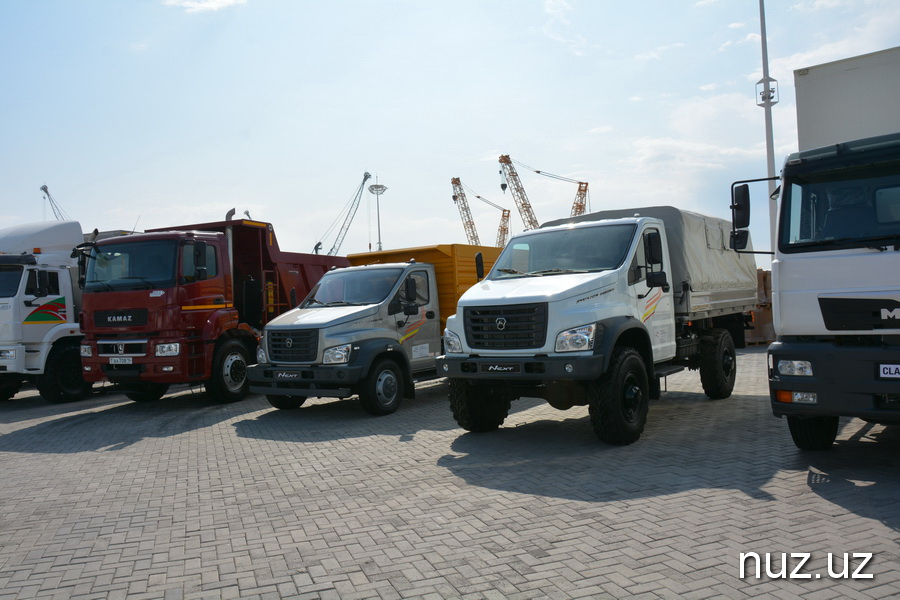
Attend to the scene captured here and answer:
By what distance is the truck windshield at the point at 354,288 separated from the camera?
10.9 m

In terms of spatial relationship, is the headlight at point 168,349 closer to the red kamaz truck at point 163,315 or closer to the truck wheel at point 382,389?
the red kamaz truck at point 163,315

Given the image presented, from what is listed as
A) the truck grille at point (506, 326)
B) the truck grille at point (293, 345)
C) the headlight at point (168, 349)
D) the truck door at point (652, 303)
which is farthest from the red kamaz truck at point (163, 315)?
the truck door at point (652, 303)

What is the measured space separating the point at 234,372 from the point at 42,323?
158 inches

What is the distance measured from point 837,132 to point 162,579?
8348 millimetres

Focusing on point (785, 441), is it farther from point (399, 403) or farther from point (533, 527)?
point (399, 403)

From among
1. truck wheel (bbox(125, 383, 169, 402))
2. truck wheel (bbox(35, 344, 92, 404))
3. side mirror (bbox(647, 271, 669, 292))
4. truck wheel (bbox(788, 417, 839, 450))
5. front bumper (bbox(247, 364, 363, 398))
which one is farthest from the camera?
truck wheel (bbox(35, 344, 92, 404))

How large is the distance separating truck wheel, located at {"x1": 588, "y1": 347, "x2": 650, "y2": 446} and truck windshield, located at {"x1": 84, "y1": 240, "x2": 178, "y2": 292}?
7295mm

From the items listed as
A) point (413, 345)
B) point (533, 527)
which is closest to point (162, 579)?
point (533, 527)

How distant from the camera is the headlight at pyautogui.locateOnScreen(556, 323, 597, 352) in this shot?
709 cm

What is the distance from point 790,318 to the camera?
609 cm

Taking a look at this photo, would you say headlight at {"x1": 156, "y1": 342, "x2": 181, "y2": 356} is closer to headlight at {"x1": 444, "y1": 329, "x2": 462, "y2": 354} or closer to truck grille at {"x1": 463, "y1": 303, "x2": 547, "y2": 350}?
headlight at {"x1": 444, "y1": 329, "x2": 462, "y2": 354}

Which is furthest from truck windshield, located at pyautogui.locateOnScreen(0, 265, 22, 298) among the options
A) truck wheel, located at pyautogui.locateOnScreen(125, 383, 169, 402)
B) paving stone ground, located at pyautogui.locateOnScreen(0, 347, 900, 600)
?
paving stone ground, located at pyautogui.locateOnScreen(0, 347, 900, 600)

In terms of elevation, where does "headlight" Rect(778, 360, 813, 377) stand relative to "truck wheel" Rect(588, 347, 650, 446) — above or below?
above

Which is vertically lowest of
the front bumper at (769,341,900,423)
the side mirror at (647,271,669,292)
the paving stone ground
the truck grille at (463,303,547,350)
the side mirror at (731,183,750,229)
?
the paving stone ground
